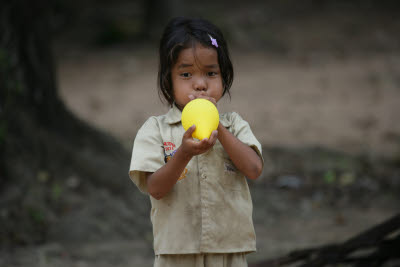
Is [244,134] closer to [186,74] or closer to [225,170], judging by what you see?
[225,170]

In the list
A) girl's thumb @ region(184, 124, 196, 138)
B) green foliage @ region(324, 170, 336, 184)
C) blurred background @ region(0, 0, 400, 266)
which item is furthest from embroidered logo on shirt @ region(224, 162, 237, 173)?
green foliage @ region(324, 170, 336, 184)

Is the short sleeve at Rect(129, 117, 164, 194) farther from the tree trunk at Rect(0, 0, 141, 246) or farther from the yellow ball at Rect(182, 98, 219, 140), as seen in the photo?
the tree trunk at Rect(0, 0, 141, 246)

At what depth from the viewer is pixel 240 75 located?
10555mm

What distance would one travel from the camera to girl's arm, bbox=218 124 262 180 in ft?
6.40

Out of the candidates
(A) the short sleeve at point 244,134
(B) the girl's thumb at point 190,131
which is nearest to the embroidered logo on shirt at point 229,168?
(A) the short sleeve at point 244,134

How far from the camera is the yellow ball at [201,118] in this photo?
1795 mm

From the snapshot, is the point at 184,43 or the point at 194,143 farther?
the point at 184,43

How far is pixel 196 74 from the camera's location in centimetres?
203

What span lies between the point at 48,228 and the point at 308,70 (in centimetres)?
762

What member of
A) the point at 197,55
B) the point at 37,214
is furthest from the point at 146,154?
the point at 37,214

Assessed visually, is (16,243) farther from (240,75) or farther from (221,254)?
(240,75)

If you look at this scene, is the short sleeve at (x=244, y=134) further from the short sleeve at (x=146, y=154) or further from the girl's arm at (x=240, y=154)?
the short sleeve at (x=146, y=154)

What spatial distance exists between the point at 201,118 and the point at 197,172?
0.35 meters

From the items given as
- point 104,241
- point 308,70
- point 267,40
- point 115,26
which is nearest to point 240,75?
point 308,70
